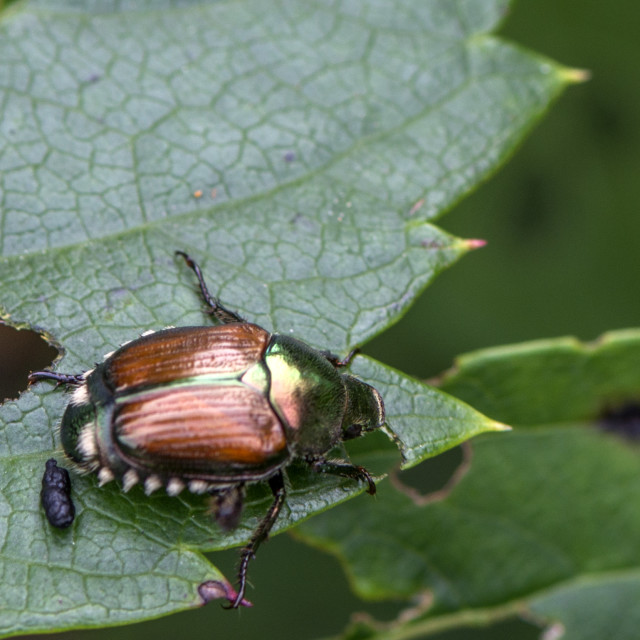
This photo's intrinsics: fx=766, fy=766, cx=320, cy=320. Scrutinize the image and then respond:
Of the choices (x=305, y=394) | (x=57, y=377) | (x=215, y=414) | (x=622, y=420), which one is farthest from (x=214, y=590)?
(x=622, y=420)

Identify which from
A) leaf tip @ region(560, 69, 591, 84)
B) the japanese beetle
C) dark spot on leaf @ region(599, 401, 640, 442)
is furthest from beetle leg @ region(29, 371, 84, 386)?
leaf tip @ region(560, 69, 591, 84)

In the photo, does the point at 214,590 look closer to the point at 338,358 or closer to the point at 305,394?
the point at 305,394

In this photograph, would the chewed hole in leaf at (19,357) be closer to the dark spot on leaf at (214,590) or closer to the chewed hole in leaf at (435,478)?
the dark spot on leaf at (214,590)

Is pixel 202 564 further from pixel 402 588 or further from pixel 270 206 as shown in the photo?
pixel 270 206

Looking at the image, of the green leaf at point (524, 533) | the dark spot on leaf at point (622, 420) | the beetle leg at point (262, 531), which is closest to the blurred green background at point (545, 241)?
the green leaf at point (524, 533)

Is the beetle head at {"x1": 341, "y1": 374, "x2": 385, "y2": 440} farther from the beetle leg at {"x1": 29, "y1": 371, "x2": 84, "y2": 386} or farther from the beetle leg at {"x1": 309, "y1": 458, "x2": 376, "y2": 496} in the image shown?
the beetle leg at {"x1": 29, "y1": 371, "x2": 84, "y2": 386}
